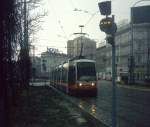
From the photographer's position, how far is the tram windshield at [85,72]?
4088 centimetres

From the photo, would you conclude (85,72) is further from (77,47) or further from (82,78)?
(77,47)

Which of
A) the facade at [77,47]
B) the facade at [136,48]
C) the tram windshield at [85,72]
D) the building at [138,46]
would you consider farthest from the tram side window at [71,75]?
the building at [138,46]

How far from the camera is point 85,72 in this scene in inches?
1618

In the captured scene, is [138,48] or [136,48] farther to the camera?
[136,48]

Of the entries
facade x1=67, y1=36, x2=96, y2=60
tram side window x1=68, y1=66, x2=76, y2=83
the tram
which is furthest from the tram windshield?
facade x1=67, y1=36, x2=96, y2=60

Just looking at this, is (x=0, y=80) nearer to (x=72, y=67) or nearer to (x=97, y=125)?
(x=97, y=125)

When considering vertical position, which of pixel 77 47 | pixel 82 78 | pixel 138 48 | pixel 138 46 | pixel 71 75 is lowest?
pixel 82 78

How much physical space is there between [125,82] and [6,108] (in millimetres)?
80265

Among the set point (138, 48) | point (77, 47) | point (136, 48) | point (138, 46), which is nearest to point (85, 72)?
point (77, 47)

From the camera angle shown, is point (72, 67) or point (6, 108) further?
point (72, 67)

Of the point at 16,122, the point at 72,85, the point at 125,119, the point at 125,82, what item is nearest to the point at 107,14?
the point at 16,122

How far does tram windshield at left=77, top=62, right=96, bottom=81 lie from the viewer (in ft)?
134

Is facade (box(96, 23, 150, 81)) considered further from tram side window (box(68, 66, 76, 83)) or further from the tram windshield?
the tram windshield

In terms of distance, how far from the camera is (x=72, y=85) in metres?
41.4
